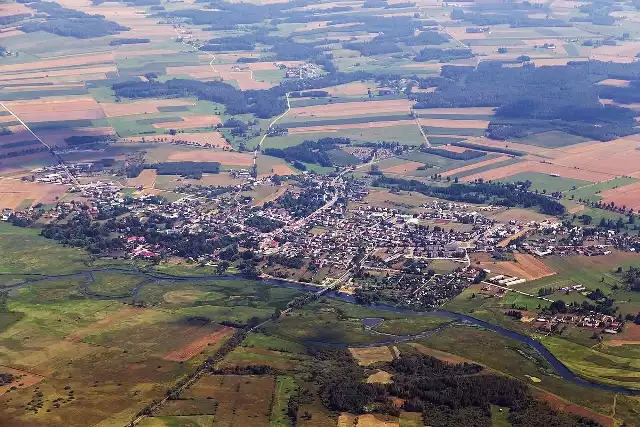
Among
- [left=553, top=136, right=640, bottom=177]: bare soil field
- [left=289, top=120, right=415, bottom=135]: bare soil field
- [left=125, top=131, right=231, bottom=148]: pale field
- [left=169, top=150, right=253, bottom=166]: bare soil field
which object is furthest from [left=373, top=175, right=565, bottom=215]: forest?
[left=125, top=131, right=231, bottom=148]: pale field

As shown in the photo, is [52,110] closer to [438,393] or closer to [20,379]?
[20,379]

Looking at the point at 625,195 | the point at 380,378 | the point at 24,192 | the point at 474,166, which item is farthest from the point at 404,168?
the point at 380,378

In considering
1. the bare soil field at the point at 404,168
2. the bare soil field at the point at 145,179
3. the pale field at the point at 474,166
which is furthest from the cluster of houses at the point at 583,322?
the bare soil field at the point at 145,179

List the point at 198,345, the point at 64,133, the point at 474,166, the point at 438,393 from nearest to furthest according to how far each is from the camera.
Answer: the point at 438,393, the point at 198,345, the point at 474,166, the point at 64,133

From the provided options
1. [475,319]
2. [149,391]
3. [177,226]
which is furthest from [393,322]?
[177,226]

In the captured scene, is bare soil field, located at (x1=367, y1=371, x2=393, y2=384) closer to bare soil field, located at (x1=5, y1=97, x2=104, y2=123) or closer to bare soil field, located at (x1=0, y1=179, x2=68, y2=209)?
bare soil field, located at (x1=0, y1=179, x2=68, y2=209)

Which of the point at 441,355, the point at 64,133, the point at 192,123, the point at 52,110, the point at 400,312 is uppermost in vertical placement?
the point at 52,110
